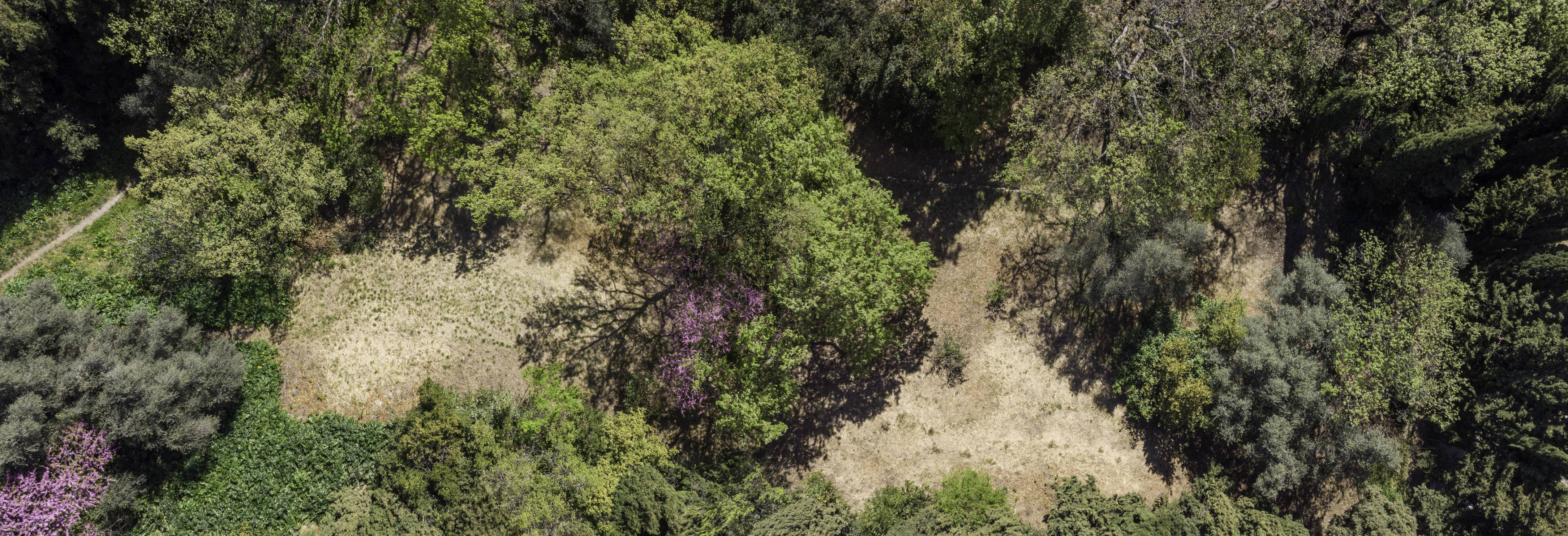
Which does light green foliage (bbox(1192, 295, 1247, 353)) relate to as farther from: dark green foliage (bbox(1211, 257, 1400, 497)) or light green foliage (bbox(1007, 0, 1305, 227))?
light green foliage (bbox(1007, 0, 1305, 227))

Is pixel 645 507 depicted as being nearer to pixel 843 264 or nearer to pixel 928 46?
pixel 843 264

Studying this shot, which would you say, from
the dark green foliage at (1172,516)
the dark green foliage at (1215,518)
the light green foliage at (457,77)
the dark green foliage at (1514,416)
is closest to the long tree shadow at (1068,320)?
the dark green foliage at (1215,518)

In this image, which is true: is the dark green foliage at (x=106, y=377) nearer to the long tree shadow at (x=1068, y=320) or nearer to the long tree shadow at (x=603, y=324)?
the long tree shadow at (x=603, y=324)

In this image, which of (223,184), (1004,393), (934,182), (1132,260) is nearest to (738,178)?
(934,182)

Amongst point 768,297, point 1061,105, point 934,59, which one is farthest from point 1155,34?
point 768,297

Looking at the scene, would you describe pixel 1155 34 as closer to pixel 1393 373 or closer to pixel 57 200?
pixel 1393 373

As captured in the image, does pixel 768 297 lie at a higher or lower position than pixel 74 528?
higher

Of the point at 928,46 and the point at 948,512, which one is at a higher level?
the point at 928,46
